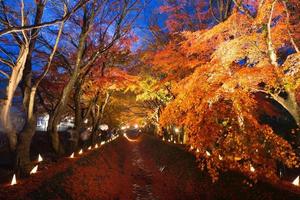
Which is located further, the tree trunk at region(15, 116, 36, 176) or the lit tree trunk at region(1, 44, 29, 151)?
the tree trunk at region(15, 116, 36, 176)

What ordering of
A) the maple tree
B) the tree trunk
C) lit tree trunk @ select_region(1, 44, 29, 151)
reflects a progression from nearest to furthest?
1. the maple tree
2. lit tree trunk @ select_region(1, 44, 29, 151)
3. the tree trunk

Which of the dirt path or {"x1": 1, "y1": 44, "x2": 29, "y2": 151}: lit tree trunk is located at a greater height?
{"x1": 1, "y1": 44, "x2": 29, "y2": 151}: lit tree trunk

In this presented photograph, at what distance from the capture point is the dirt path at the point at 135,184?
8.31 meters

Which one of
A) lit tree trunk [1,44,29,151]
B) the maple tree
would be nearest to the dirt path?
the maple tree

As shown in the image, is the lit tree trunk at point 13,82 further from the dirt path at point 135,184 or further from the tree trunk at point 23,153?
the dirt path at point 135,184

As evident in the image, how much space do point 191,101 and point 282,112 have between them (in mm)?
21507

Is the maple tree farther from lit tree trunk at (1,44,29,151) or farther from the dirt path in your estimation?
lit tree trunk at (1,44,29,151)

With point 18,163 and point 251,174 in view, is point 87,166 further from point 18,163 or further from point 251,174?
point 251,174

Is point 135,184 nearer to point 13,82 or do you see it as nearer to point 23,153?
point 23,153

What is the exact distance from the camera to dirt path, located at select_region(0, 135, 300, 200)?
831 cm

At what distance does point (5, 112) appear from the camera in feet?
34.7

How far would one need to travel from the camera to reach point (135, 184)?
17359mm

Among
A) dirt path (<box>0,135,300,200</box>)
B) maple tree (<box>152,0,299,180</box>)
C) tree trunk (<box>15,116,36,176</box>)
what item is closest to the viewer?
dirt path (<box>0,135,300,200</box>)

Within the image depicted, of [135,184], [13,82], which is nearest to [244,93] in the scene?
[13,82]
